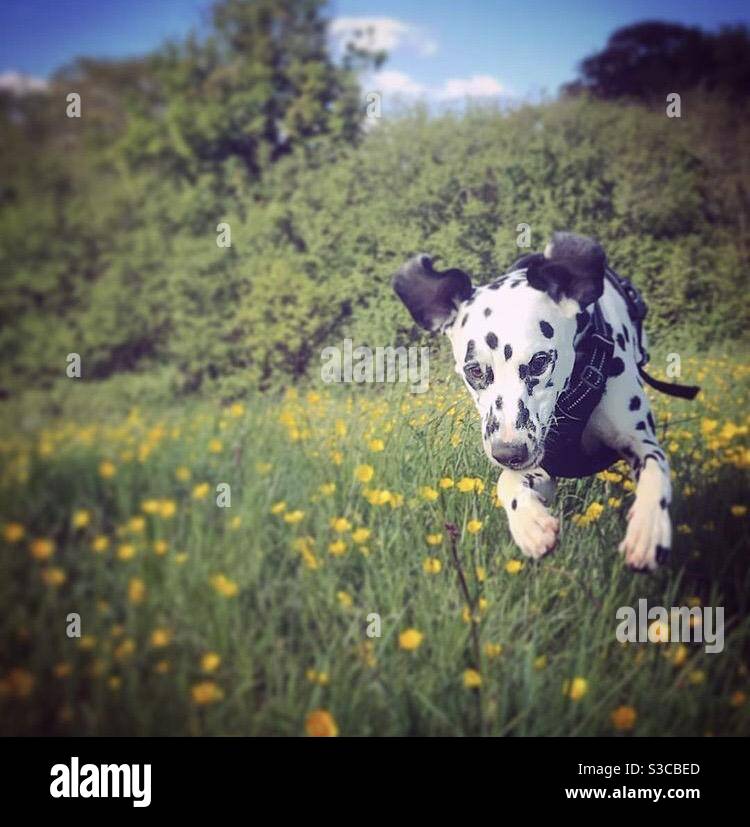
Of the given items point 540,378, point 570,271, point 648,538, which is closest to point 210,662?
point 540,378

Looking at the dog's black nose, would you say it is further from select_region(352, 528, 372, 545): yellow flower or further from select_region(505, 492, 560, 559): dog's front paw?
select_region(352, 528, 372, 545): yellow flower

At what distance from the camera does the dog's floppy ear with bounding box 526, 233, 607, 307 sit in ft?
6.87

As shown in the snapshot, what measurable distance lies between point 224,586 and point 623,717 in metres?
1.36

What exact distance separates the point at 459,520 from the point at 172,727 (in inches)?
47.1

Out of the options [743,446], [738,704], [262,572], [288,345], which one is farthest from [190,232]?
[738,704]

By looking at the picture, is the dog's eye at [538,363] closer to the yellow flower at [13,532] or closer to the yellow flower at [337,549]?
the yellow flower at [337,549]

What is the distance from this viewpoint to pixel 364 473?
2238 millimetres

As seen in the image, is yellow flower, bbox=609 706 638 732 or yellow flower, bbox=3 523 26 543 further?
yellow flower, bbox=3 523 26 543

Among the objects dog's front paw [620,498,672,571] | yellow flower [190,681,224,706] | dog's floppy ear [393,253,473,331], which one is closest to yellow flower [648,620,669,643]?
dog's front paw [620,498,672,571]

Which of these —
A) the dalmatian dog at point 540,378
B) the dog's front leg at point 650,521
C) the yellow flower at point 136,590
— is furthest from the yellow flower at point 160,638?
the dog's front leg at point 650,521

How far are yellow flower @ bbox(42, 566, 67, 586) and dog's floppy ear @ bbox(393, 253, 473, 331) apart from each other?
161cm

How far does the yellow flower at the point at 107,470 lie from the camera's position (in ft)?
6.77

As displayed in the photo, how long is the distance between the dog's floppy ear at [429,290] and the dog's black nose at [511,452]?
1.98 feet
